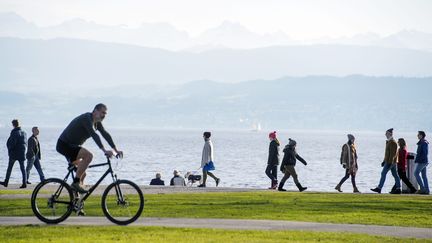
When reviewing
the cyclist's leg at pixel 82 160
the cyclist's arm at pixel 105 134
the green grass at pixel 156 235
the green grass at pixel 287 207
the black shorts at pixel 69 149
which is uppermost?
the cyclist's arm at pixel 105 134

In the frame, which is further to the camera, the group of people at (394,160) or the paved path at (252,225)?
the group of people at (394,160)

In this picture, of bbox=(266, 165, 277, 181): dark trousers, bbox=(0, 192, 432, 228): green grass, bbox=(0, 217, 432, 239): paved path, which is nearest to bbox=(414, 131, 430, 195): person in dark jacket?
bbox=(0, 192, 432, 228): green grass

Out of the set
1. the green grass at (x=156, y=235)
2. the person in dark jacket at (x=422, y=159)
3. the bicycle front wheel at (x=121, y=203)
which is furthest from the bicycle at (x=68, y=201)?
the person in dark jacket at (x=422, y=159)

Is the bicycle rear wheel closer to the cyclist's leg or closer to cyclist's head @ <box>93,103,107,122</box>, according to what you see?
the cyclist's leg

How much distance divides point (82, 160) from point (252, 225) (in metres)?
3.18

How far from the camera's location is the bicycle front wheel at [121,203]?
15.3m

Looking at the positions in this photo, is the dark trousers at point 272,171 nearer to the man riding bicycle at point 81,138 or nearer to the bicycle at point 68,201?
the bicycle at point 68,201

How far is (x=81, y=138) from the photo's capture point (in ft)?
50.0

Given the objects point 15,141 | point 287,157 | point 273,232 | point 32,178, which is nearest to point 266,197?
point 287,157

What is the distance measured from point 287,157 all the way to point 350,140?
212 cm

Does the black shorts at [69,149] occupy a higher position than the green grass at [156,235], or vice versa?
the black shorts at [69,149]

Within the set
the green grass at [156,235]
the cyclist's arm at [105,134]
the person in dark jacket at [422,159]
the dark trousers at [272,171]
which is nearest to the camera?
the green grass at [156,235]

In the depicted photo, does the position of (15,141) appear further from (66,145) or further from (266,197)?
(66,145)

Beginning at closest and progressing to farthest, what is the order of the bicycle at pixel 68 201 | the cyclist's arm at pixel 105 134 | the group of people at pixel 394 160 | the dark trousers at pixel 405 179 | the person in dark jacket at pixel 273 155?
1. the cyclist's arm at pixel 105 134
2. the bicycle at pixel 68 201
3. the group of people at pixel 394 160
4. the dark trousers at pixel 405 179
5. the person in dark jacket at pixel 273 155
